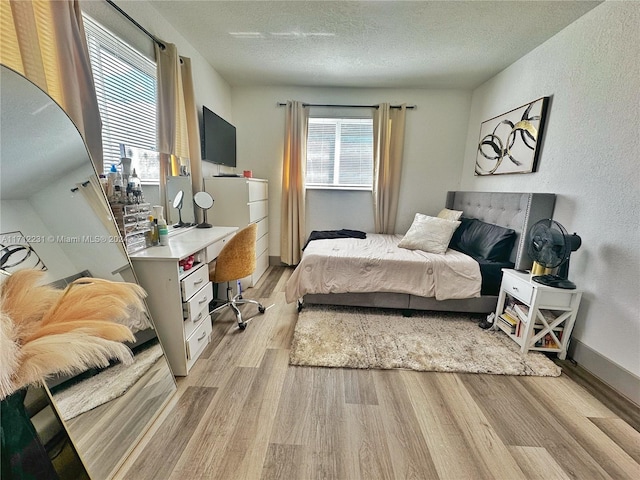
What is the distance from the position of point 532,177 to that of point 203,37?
3.34 metres

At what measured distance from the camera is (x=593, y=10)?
71.9 inches

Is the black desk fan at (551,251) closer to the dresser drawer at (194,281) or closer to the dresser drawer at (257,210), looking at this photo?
the dresser drawer at (194,281)

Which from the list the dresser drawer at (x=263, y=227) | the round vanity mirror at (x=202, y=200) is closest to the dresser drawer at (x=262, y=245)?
the dresser drawer at (x=263, y=227)

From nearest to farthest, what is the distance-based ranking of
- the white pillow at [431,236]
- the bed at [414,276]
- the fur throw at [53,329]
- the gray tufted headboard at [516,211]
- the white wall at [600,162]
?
the fur throw at [53,329] → the white wall at [600,162] → the gray tufted headboard at [516,211] → the bed at [414,276] → the white pillow at [431,236]

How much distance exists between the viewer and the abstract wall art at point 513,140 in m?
2.33

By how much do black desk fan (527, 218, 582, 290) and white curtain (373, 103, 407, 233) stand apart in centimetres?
187

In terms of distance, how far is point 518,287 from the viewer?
6.46 feet

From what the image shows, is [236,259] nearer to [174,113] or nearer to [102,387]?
[102,387]

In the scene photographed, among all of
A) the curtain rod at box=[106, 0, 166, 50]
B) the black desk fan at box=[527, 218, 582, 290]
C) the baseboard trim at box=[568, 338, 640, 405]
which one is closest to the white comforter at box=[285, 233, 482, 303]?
the black desk fan at box=[527, 218, 582, 290]

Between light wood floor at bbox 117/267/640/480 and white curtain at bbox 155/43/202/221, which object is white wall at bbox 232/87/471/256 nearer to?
white curtain at bbox 155/43/202/221

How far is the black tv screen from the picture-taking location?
2.78 m

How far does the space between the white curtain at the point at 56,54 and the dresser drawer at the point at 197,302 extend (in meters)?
0.96

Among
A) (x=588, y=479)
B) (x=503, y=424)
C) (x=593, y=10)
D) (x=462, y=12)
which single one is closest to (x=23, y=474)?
(x=503, y=424)

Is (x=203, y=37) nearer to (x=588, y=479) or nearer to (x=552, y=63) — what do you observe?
(x=552, y=63)
